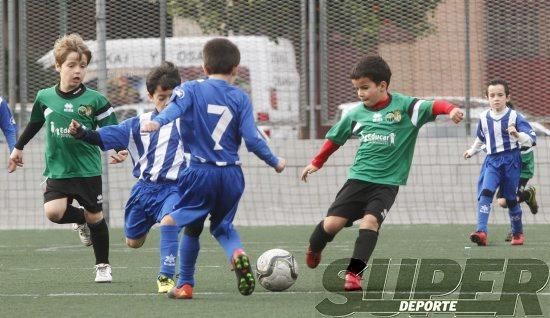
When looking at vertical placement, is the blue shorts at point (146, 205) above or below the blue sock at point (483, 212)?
above

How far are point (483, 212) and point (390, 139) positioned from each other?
4.15m

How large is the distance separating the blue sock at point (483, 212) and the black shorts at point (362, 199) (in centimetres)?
394

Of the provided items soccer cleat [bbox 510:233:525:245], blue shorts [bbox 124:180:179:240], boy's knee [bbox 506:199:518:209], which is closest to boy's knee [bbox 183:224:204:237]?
blue shorts [bbox 124:180:179:240]

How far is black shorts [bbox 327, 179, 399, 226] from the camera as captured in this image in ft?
29.9

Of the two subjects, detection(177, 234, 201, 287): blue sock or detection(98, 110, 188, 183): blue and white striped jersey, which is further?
detection(98, 110, 188, 183): blue and white striped jersey

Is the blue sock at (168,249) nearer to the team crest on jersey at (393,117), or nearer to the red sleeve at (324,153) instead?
the red sleeve at (324,153)

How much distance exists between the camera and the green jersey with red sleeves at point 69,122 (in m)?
10.0

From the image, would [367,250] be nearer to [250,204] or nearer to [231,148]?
[231,148]

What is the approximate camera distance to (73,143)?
10.1 metres

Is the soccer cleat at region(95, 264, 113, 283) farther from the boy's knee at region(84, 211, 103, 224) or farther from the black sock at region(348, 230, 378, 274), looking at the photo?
the black sock at region(348, 230, 378, 274)

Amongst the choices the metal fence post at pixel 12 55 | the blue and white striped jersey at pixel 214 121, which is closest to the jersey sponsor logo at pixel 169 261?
the blue and white striped jersey at pixel 214 121

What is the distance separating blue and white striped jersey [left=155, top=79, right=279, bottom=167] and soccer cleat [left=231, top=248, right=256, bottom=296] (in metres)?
0.58

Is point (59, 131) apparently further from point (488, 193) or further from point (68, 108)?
point (488, 193)

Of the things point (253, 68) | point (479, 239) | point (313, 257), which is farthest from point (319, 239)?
point (253, 68)
